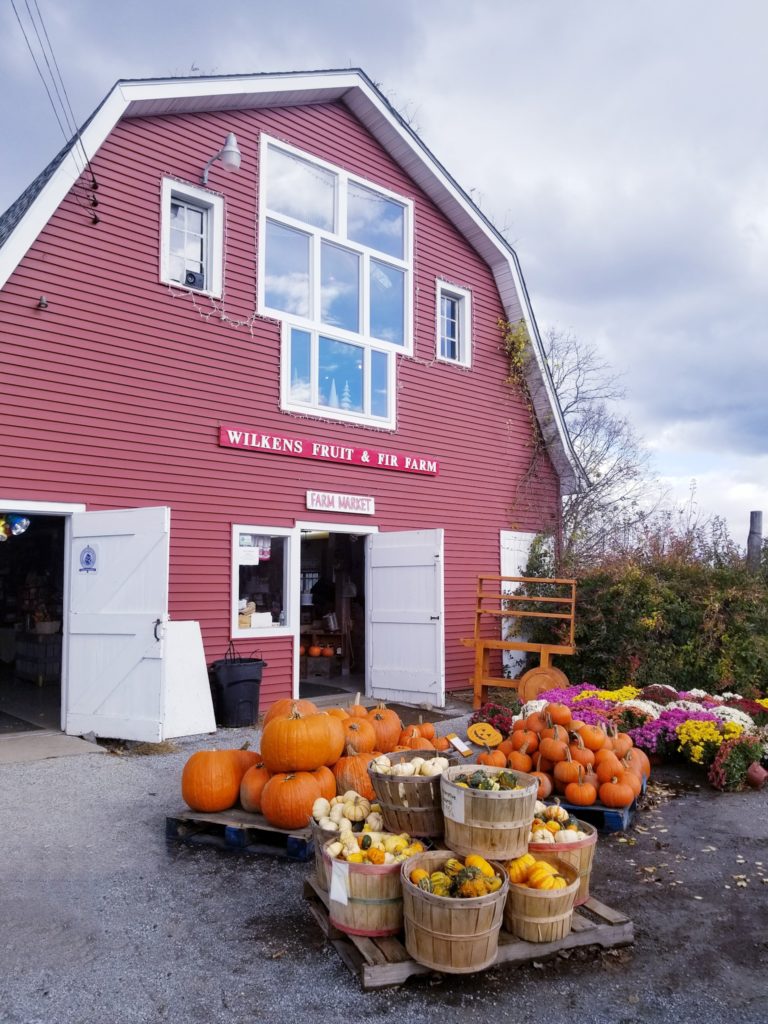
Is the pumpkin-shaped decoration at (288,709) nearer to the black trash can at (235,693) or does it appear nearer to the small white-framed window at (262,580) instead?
the black trash can at (235,693)

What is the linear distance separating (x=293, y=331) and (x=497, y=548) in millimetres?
4890

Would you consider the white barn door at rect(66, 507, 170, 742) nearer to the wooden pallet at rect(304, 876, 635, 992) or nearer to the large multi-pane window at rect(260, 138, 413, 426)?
the large multi-pane window at rect(260, 138, 413, 426)

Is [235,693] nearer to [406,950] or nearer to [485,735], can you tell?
[485,735]

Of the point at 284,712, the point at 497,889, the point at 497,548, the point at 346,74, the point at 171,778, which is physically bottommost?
the point at 171,778

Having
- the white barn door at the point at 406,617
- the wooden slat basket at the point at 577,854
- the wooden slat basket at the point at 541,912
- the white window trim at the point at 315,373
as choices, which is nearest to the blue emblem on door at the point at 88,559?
the white window trim at the point at 315,373

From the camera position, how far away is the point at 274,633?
33.9 feet

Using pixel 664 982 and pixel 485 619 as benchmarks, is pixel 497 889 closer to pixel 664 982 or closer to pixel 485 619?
pixel 664 982

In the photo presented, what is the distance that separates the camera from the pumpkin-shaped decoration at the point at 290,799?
5000mm

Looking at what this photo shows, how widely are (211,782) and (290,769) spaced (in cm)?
57

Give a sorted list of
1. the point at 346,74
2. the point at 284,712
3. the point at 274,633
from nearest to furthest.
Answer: the point at 284,712
the point at 274,633
the point at 346,74

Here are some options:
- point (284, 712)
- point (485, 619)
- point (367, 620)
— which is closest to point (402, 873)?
point (284, 712)

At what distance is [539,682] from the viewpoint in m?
10.4

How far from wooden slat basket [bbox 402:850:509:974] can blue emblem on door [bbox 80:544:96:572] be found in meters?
5.99

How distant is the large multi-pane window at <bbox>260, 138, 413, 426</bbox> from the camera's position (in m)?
10.8
